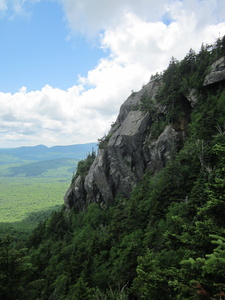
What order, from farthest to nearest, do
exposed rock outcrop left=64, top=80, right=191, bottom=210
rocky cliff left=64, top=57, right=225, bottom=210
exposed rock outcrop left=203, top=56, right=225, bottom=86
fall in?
exposed rock outcrop left=64, top=80, right=191, bottom=210 < rocky cliff left=64, top=57, right=225, bottom=210 < exposed rock outcrop left=203, top=56, right=225, bottom=86

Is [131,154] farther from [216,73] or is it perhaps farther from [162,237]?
[162,237]

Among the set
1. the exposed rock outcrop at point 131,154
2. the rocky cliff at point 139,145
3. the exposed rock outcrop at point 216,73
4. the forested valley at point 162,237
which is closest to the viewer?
the forested valley at point 162,237

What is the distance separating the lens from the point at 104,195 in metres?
51.6

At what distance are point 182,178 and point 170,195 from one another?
2.87 m

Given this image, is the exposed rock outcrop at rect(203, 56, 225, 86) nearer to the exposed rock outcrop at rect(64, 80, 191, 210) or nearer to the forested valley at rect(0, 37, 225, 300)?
the forested valley at rect(0, 37, 225, 300)

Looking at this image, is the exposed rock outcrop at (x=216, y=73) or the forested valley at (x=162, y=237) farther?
the exposed rock outcrop at (x=216, y=73)

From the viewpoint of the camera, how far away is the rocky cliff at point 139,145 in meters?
36.9

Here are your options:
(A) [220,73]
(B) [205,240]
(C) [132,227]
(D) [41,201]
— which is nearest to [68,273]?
(C) [132,227]

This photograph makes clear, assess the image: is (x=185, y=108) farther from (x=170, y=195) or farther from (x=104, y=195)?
(x=104, y=195)

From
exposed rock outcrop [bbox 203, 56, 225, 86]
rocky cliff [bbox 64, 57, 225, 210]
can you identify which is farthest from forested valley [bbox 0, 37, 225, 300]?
exposed rock outcrop [bbox 203, 56, 225, 86]

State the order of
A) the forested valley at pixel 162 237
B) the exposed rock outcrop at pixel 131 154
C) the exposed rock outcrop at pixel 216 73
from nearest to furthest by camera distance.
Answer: the forested valley at pixel 162 237 < the exposed rock outcrop at pixel 216 73 < the exposed rock outcrop at pixel 131 154

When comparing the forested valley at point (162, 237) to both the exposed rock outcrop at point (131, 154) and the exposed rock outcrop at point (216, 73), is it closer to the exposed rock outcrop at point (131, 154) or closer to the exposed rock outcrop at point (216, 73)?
the exposed rock outcrop at point (216, 73)

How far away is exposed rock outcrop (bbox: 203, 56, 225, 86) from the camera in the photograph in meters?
33.5

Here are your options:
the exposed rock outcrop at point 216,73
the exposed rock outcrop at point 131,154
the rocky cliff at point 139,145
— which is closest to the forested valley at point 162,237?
the rocky cliff at point 139,145
